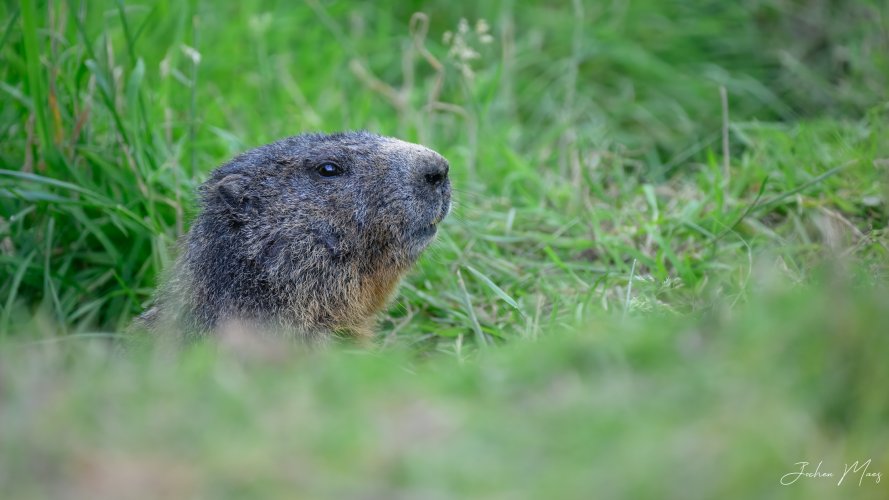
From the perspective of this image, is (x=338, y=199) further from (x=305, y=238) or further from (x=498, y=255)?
(x=498, y=255)

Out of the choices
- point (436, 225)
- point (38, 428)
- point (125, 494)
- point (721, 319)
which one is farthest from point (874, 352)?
point (436, 225)

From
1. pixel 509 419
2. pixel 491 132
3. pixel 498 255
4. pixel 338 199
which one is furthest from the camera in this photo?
pixel 491 132

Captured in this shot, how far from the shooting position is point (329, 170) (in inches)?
185

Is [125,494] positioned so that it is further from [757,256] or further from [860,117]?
[860,117]

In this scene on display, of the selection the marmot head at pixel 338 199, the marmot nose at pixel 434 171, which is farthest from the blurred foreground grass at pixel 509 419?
the marmot nose at pixel 434 171

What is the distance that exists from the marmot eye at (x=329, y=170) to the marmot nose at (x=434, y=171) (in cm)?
42

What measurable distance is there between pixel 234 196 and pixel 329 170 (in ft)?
1.55

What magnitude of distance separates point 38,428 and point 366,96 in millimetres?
5555

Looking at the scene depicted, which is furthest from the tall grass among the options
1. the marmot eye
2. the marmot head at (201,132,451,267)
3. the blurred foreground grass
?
the blurred foreground grass

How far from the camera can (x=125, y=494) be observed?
2.12m

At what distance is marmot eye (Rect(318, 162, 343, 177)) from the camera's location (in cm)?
471

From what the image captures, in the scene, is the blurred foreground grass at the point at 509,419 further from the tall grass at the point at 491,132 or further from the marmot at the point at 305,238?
the tall grass at the point at 491,132

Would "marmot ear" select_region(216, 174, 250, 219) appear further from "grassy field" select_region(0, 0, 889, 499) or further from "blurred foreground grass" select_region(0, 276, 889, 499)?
"blurred foreground grass" select_region(0, 276, 889, 499)

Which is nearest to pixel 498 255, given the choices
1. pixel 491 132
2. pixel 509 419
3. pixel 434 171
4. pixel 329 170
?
pixel 434 171
